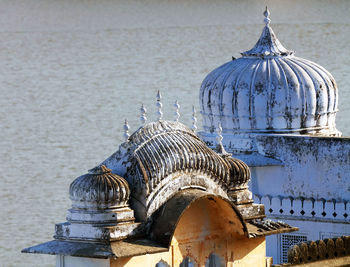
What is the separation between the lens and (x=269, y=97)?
13.1 metres

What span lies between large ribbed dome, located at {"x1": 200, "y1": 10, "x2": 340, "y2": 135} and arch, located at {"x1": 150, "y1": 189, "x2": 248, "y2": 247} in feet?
14.4

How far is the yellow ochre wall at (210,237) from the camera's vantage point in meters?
8.62

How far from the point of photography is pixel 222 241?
8.86 metres

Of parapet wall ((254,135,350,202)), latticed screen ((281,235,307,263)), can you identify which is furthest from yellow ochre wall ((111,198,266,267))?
latticed screen ((281,235,307,263))

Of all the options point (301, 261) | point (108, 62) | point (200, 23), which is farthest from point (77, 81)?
point (301, 261)

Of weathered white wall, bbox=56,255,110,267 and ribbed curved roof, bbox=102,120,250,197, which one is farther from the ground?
ribbed curved roof, bbox=102,120,250,197

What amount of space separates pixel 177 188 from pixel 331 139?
12.8 feet

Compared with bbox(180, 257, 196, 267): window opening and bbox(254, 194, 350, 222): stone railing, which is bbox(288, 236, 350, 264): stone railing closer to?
bbox(180, 257, 196, 267): window opening

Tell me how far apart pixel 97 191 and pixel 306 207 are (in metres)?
4.70

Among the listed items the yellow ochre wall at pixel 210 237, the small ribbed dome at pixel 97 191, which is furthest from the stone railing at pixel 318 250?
the small ribbed dome at pixel 97 191

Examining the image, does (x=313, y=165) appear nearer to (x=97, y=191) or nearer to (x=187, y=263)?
(x=187, y=263)

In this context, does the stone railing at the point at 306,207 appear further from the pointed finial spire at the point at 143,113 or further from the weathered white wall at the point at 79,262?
the weathered white wall at the point at 79,262

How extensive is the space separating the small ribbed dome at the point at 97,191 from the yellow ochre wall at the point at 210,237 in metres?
0.57

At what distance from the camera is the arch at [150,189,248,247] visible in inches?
326
